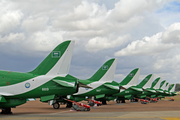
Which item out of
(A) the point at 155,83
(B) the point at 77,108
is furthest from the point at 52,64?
(A) the point at 155,83

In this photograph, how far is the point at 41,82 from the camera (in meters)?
18.8

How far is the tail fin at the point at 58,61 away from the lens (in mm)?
19719

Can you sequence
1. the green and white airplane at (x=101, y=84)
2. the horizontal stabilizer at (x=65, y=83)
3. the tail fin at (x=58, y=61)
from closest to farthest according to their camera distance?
1. the horizontal stabilizer at (x=65, y=83)
2. the tail fin at (x=58, y=61)
3. the green and white airplane at (x=101, y=84)

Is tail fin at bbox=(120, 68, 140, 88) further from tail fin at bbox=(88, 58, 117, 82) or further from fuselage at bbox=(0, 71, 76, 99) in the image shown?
fuselage at bbox=(0, 71, 76, 99)

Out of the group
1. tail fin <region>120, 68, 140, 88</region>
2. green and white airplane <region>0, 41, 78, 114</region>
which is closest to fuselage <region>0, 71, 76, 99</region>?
green and white airplane <region>0, 41, 78, 114</region>

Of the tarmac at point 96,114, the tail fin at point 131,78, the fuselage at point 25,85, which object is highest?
the tail fin at point 131,78

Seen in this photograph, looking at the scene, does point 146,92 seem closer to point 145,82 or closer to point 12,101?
point 145,82

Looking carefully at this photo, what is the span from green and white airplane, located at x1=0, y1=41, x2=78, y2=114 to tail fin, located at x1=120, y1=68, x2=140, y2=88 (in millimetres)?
26720

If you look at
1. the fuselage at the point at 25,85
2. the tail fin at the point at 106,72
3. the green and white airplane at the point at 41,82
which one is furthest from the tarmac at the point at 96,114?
the tail fin at the point at 106,72

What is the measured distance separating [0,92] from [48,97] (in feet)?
12.5

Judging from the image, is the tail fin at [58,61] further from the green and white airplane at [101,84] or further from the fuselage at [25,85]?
the green and white airplane at [101,84]

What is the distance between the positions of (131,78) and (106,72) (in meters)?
12.9

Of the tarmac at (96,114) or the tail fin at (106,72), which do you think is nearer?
the tarmac at (96,114)

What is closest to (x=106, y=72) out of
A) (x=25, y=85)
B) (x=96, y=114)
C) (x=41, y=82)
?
(x=96, y=114)
